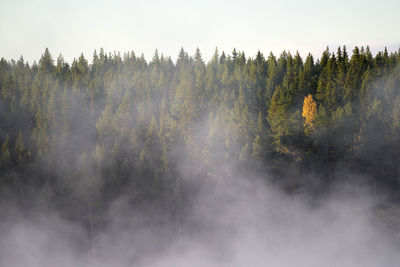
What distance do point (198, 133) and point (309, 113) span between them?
51.8 feet

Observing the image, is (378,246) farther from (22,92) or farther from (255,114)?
(22,92)

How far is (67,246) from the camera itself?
5269cm

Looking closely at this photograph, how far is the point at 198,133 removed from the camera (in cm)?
4950

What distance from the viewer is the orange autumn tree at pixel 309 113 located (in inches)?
1784

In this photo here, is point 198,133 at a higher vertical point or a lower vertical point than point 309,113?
lower

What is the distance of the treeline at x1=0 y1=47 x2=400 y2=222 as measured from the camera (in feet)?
148

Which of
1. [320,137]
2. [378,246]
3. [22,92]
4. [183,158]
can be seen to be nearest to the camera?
[378,246]

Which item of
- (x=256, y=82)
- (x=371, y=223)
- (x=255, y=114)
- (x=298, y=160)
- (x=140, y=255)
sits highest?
(x=256, y=82)

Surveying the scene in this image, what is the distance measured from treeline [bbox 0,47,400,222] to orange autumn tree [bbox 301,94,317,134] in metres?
0.14

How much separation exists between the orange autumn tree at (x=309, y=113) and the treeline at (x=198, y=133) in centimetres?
14

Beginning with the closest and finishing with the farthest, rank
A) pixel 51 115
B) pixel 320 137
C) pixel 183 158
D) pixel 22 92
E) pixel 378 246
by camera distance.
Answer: pixel 378 246, pixel 320 137, pixel 183 158, pixel 51 115, pixel 22 92

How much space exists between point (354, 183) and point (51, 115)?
48.0 m

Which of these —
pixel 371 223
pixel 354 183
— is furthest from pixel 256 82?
pixel 371 223

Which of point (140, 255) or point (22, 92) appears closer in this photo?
point (140, 255)
